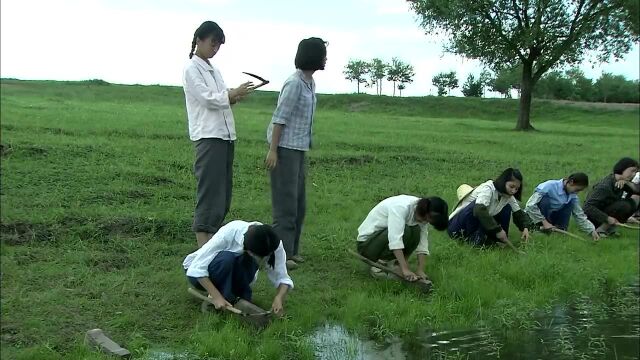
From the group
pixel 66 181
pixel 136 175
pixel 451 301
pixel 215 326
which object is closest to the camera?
pixel 215 326

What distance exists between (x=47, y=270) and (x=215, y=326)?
1523mm

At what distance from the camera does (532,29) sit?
24.3 m

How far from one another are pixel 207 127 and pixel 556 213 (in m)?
4.43

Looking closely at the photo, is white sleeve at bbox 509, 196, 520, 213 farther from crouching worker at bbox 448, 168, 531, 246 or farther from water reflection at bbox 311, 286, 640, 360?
water reflection at bbox 311, 286, 640, 360

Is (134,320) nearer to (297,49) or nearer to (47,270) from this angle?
(47,270)

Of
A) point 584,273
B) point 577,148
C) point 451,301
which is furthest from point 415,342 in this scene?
point 577,148

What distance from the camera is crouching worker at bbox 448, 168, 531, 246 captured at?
6305 mm

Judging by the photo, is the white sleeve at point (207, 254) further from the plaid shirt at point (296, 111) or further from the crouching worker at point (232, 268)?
the plaid shirt at point (296, 111)

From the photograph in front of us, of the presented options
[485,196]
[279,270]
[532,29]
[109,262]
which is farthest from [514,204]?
[532,29]

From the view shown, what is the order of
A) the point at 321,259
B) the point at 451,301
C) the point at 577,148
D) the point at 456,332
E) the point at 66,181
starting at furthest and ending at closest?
the point at 577,148 < the point at 66,181 < the point at 321,259 < the point at 451,301 < the point at 456,332

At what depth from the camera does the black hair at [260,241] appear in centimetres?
406

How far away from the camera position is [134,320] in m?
4.23

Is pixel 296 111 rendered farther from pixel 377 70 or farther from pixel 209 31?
pixel 377 70

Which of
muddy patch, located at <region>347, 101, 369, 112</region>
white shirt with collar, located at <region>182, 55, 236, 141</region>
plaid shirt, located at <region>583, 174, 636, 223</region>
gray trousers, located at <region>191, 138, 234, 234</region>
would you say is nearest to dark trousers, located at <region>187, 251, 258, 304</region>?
gray trousers, located at <region>191, 138, 234, 234</region>
